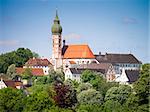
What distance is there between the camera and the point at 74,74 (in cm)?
3972

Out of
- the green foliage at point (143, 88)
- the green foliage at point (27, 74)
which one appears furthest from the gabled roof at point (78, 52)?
the green foliage at point (143, 88)

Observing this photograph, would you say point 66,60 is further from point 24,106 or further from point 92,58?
point 24,106

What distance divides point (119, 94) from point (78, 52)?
24231mm

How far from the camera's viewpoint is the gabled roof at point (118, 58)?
4838 centimetres

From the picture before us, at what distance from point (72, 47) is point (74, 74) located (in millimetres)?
9897

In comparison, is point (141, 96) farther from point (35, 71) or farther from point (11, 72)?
point (35, 71)

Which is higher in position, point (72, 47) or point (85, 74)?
point (72, 47)

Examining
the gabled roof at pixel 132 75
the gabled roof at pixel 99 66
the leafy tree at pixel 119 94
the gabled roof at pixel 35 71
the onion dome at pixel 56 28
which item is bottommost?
the leafy tree at pixel 119 94

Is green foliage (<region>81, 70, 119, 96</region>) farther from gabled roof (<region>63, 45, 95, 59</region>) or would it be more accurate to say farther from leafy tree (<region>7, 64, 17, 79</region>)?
gabled roof (<region>63, 45, 95, 59</region>)

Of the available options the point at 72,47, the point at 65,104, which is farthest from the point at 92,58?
the point at 65,104

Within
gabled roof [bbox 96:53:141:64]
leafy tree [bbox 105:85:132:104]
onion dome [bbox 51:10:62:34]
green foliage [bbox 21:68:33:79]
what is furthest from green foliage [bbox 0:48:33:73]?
leafy tree [bbox 105:85:132:104]

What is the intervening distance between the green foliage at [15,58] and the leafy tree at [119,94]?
2108 cm

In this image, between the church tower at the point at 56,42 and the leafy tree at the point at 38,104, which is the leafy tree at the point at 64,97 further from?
the church tower at the point at 56,42

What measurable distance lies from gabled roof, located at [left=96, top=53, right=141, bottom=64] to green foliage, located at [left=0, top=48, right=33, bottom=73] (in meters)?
6.39
